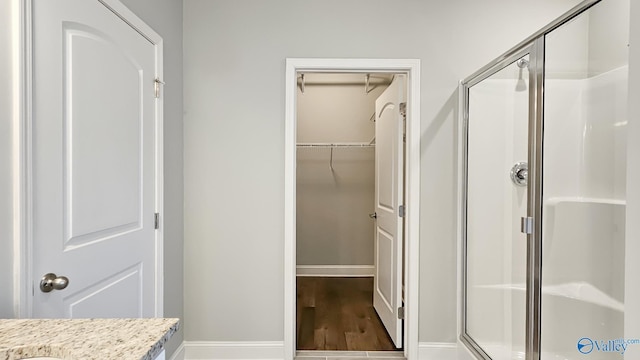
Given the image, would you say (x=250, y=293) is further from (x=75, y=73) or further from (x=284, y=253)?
(x=75, y=73)

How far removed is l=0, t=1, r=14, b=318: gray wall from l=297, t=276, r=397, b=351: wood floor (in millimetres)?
1917

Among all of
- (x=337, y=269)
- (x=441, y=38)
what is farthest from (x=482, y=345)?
(x=337, y=269)

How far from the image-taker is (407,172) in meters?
2.31

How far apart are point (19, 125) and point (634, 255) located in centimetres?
187

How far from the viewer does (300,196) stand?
14.3 feet

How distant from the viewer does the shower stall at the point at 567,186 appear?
1573 millimetres

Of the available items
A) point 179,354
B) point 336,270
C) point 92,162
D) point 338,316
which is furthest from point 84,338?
point 336,270

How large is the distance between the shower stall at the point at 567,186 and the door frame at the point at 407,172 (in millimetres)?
486

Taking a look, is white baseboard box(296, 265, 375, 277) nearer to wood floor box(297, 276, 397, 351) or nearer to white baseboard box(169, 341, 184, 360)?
wood floor box(297, 276, 397, 351)

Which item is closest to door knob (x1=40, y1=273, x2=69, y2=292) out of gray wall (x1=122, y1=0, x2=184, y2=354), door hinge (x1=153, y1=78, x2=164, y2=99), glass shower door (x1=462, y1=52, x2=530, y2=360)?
gray wall (x1=122, y1=0, x2=184, y2=354)

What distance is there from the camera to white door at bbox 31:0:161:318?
1.16 meters

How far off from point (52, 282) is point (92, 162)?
1.56 feet

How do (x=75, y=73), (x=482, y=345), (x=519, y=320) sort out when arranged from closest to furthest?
(x=75, y=73)
(x=519, y=320)
(x=482, y=345)

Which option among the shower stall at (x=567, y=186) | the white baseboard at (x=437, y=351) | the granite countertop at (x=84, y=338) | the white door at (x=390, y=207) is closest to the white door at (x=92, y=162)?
the granite countertop at (x=84, y=338)
